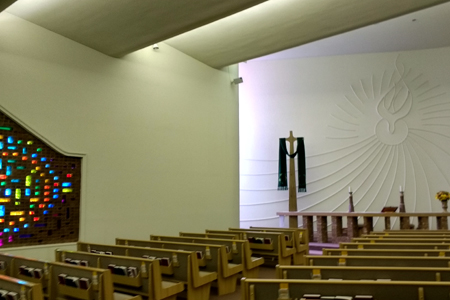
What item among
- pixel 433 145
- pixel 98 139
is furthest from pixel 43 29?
pixel 433 145

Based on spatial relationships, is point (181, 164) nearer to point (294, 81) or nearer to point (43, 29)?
point (43, 29)

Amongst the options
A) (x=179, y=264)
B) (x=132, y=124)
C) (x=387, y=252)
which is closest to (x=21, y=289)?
(x=179, y=264)

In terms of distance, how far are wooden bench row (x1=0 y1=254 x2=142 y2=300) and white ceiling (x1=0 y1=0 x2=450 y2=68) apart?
2287mm

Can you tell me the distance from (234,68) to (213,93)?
0.88m

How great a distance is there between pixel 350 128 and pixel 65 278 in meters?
7.80

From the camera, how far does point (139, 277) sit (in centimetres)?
281

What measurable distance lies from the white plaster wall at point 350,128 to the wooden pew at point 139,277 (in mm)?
6827

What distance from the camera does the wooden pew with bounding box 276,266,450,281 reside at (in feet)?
6.90

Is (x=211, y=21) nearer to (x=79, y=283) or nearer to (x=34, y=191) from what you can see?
(x=34, y=191)

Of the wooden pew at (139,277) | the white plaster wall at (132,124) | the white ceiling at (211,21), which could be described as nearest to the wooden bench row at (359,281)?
the wooden pew at (139,277)

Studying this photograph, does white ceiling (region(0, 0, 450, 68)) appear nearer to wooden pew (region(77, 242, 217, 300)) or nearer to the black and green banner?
wooden pew (region(77, 242, 217, 300))

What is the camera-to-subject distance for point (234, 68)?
307 inches

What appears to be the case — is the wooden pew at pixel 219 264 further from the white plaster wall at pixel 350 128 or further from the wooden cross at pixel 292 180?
the white plaster wall at pixel 350 128

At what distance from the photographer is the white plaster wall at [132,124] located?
4.62m
